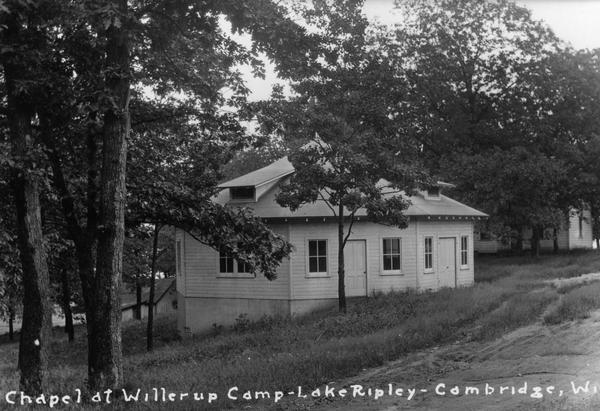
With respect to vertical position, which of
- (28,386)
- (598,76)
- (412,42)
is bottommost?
(28,386)

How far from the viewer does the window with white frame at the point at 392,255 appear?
24797mm

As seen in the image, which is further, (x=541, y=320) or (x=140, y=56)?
(x=541, y=320)

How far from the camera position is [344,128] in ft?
60.7

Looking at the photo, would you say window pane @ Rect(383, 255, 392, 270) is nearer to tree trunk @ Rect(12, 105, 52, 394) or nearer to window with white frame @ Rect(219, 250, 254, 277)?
window with white frame @ Rect(219, 250, 254, 277)

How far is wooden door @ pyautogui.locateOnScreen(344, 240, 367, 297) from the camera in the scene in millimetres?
24172

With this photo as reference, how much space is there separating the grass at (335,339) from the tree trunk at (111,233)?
0.61 metres

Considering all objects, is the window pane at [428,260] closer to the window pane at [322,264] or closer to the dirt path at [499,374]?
the window pane at [322,264]

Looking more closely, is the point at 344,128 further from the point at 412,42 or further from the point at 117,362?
the point at 412,42

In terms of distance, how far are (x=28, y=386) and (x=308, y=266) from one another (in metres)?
13.7

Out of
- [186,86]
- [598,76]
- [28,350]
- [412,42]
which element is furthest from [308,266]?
[598,76]

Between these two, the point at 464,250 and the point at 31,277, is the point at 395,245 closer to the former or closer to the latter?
the point at 464,250

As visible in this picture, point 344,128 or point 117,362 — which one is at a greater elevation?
point 344,128

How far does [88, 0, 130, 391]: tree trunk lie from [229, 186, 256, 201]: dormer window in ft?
47.3

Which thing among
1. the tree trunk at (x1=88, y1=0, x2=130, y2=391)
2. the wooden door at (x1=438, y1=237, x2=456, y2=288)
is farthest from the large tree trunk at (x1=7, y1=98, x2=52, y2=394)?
the wooden door at (x1=438, y1=237, x2=456, y2=288)
